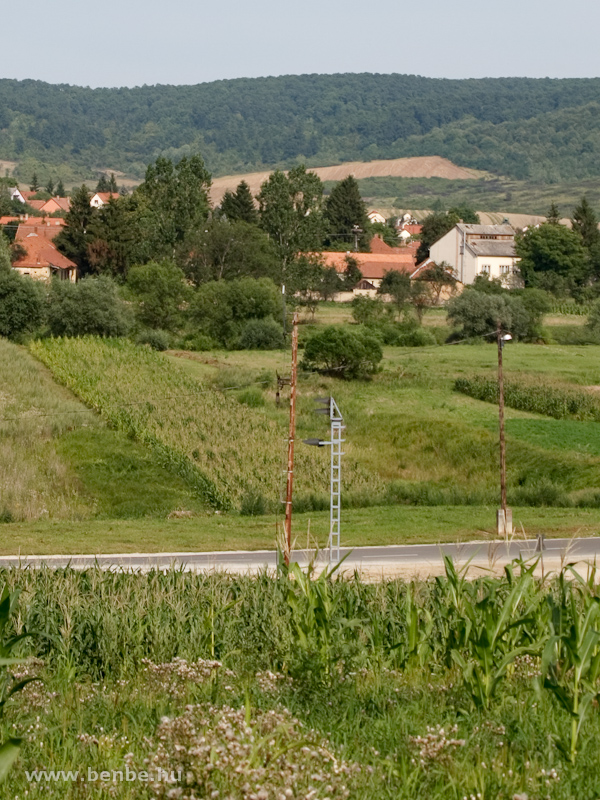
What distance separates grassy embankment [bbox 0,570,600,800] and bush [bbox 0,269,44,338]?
179ft

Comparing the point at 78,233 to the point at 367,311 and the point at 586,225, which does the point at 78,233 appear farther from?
the point at 586,225

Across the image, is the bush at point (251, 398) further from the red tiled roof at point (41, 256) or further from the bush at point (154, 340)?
the red tiled roof at point (41, 256)

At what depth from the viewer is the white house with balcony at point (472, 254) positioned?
10950cm

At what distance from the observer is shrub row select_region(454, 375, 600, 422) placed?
4822 centimetres

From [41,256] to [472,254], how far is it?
143 feet

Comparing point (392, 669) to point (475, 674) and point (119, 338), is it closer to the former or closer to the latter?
point (475, 674)

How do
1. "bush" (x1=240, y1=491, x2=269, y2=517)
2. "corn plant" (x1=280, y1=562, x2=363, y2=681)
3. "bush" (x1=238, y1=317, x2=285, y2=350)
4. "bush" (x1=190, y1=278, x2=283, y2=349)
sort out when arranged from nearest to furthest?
"corn plant" (x1=280, y1=562, x2=363, y2=681) → "bush" (x1=240, y1=491, x2=269, y2=517) → "bush" (x1=238, y1=317, x2=285, y2=350) → "bush" (x1=190, y1=278, x2=283, y2=349)

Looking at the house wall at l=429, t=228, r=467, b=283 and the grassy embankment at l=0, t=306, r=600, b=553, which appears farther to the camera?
the house wall at l=429, t=228, r=467, b=283

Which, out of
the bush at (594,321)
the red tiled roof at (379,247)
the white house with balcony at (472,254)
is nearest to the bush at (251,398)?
the bush at (594,321)

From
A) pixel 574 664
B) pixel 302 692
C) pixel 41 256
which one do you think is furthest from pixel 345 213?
pixel 574 664

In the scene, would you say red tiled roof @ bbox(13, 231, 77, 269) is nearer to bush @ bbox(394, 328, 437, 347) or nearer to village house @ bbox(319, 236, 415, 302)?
village house @ bbox(319, 236, 415, 302)

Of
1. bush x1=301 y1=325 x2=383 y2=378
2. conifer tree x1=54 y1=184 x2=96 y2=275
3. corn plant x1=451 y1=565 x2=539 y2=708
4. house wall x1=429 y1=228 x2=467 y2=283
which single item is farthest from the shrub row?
house wall x1=429 y1=228 x2=467 y2=283

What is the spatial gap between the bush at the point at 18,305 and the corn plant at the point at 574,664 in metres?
59.3

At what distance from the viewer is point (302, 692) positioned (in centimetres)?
824
